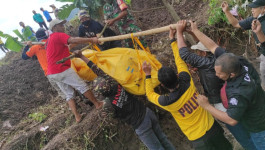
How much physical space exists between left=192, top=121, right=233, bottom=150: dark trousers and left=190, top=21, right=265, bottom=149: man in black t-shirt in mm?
432

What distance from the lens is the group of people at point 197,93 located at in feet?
4.95

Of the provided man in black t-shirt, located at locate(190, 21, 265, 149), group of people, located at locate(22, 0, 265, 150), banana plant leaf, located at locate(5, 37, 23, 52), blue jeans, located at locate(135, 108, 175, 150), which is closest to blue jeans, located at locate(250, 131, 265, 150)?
group of people, located at locate(22, 0, 265, 150)

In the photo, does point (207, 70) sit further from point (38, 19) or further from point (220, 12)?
point (38, 19)

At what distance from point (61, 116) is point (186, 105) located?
2.96 metres

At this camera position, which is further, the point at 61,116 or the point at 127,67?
the point at 61,116

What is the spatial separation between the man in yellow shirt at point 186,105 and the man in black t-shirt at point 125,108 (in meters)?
0.51

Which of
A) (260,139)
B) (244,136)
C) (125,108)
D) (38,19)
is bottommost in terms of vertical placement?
(244,136)

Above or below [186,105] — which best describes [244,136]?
below

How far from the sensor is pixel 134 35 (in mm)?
2293

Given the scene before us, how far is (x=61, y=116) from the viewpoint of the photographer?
3.90 meters

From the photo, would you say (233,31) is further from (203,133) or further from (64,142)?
(64,142)

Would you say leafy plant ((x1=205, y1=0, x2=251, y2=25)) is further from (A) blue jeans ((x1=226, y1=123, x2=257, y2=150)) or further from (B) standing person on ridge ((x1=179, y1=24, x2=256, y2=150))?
(A) blue jeans ((x1=226, y1=123, x2=257, y2=150))

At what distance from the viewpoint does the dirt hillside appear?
3078 millimetres

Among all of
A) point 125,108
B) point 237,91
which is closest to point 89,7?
point 125,108
